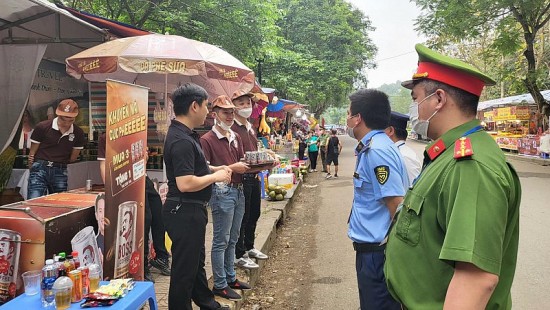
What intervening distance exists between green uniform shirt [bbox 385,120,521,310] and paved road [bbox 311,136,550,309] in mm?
3054

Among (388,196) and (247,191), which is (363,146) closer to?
(388,196)

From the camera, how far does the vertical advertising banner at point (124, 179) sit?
9.53 ft

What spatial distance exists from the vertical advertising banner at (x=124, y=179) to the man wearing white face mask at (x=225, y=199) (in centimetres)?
71

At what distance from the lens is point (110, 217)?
2.91 m

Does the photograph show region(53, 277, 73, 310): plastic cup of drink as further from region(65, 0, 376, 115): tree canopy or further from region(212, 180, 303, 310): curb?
region(65, 0, 376, 115): tree canopy

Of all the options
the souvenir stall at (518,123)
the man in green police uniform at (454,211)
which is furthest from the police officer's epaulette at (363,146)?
the souvenir stall at (518,123)

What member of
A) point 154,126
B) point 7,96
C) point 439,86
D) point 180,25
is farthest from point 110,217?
point 180,25

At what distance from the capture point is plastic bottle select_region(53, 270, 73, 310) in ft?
6.96

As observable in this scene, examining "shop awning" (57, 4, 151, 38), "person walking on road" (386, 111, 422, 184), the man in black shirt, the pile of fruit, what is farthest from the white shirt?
the pile of fruit

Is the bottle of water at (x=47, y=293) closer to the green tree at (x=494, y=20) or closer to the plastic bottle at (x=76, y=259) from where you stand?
the plastic bottle at (x=76, y=259)

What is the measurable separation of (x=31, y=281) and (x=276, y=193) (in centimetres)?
667

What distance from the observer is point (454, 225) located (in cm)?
123

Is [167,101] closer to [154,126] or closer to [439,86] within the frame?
[154,126]

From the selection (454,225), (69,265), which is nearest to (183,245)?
(69,265)
